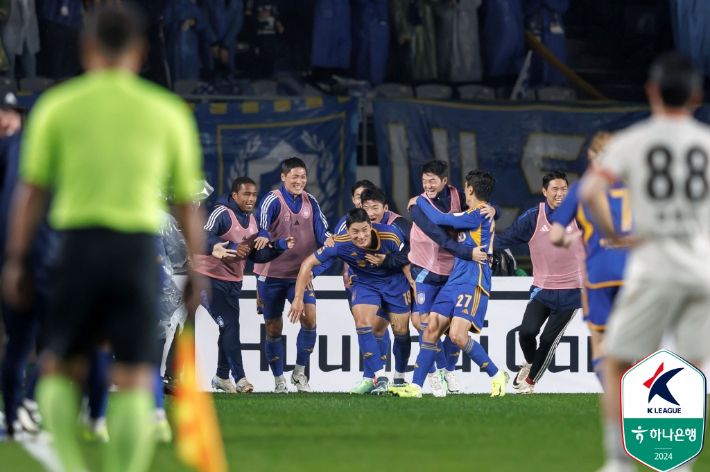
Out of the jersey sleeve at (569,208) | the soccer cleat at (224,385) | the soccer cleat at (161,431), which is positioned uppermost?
the jersey sleeve at (569,208)

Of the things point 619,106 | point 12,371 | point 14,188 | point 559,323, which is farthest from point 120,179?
point 619,106

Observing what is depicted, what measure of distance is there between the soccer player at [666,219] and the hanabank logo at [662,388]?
1.06 meters

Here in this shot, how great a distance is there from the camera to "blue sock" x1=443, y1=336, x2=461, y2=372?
488 inches

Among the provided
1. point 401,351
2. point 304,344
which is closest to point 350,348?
point 304,344

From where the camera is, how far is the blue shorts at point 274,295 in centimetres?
1255

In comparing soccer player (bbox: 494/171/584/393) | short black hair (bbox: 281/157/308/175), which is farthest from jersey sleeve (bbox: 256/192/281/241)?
soccer player (bbox: 494/171/584/393)

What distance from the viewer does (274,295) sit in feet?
41.4

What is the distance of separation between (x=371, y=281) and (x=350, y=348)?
3.38 ft

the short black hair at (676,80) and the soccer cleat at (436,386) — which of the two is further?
the soccer cleat at (436,386)

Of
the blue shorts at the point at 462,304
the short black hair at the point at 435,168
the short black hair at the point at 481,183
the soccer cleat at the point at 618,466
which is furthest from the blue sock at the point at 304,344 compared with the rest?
the soccer cleat at the point at 618,466

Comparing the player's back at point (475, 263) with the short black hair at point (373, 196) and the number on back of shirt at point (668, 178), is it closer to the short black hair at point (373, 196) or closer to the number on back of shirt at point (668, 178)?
the short black hair at point (373, 196)

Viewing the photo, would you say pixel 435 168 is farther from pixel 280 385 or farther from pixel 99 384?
pixel 99 384

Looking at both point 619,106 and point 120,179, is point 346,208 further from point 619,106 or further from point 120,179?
point 120,179

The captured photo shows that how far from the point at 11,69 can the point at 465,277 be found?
8.14 meters
